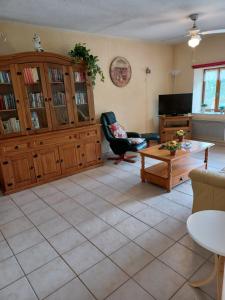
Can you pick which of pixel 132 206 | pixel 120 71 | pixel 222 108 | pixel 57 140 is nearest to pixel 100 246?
pixel 132 206

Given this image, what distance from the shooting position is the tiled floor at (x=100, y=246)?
1.61 meters

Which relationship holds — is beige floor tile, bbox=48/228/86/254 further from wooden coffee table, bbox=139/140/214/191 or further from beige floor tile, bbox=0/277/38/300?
wooden coffee table, bbox=139/140/214/191

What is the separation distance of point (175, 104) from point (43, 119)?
343cm

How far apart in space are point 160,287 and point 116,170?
248cm

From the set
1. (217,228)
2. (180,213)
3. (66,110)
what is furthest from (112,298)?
(66,110)

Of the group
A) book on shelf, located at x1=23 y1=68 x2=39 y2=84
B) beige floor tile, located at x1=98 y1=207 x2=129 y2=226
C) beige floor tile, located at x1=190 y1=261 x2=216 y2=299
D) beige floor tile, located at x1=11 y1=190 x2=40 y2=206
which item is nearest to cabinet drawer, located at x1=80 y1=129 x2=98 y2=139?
book on shelf, located at x1=23 y1=68 x2=39 y2=84

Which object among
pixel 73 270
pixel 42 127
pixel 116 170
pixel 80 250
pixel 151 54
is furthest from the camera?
pixel 151 54

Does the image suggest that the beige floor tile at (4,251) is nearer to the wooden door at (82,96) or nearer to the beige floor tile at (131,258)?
the beige floor tile at (131,258)

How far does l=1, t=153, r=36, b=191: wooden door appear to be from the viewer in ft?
10.3

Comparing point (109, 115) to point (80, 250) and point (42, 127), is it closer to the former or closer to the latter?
point (42, 127)

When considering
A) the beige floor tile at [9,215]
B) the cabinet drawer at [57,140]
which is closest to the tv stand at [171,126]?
the cabinet drawer at [57,140]

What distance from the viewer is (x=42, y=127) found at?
3.48 meters

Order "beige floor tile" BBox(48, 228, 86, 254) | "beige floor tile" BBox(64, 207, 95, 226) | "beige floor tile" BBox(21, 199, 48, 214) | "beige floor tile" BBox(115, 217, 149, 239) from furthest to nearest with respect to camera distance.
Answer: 1. "beige floor tile" BBox(21, 199, 48, 214)
2. "beige floor tile" BBox(64, 207, 95, 226)
3. "beige floor tile" BBox(115, 217, 149, 239)
4. "beige floor tile" BBox(48, 228, 86, 254)

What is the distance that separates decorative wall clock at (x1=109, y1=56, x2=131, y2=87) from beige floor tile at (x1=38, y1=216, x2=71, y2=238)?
10.7ft
